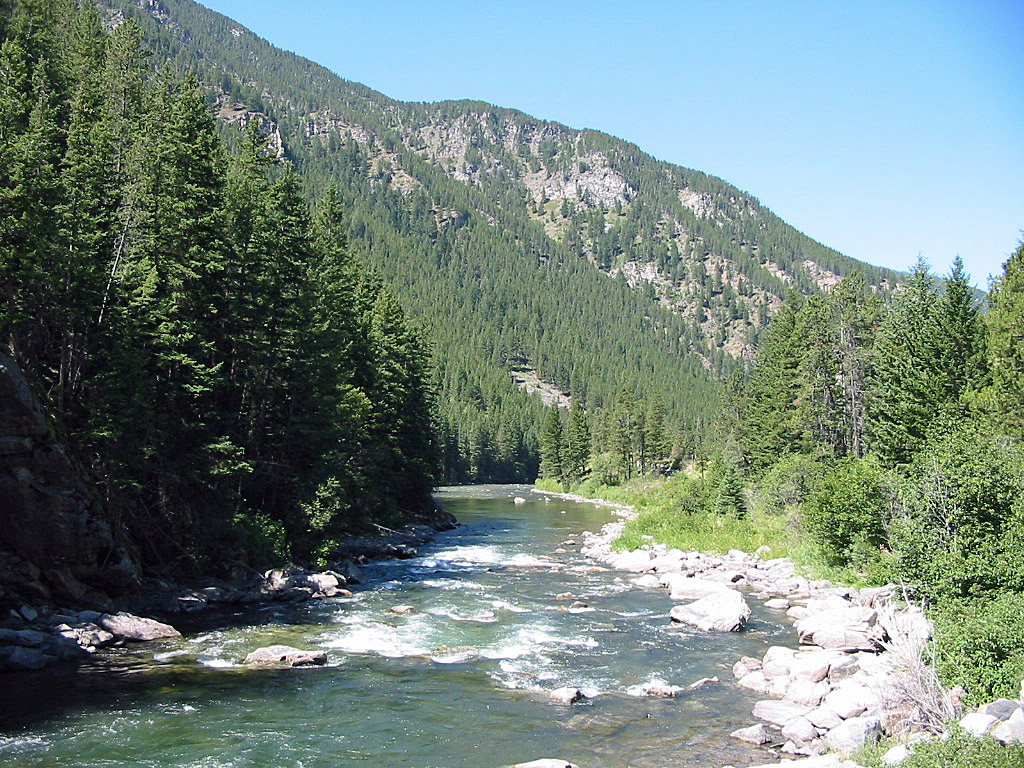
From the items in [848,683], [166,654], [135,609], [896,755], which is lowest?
[135,609]

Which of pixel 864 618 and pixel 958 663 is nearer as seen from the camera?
pixel 958 663

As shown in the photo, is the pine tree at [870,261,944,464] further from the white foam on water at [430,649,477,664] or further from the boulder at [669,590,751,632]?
the white foam on water at [430,649,477,664]

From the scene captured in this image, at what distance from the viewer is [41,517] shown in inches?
868

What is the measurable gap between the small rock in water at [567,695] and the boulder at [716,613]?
8767 millimetres

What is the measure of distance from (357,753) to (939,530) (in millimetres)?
15841

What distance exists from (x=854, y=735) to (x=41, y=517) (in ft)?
75.0

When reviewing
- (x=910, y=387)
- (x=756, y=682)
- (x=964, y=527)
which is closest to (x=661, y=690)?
(x=756, y=682)

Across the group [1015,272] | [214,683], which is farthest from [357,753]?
[1015,272]

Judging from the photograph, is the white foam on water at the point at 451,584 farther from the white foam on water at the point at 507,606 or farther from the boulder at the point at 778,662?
the boulder at the point at 778,662

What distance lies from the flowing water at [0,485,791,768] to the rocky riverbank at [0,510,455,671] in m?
0.93

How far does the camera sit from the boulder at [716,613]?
24688 mm

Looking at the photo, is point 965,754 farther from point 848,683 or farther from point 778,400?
point 778,400

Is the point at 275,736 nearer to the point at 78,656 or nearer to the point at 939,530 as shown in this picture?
the point at 78,656

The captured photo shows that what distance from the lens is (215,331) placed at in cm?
3244
